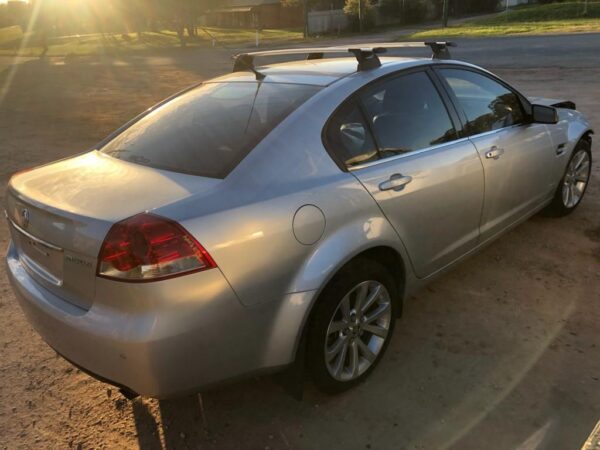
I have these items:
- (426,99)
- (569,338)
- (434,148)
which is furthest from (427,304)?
(426,99)

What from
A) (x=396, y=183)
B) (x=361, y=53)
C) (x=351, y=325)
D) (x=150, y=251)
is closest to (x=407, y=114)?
(x=361, y=53)

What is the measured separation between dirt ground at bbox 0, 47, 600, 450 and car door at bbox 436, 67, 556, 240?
0.50 meters

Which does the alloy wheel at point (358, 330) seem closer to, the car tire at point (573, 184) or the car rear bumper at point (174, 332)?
the car rear bumper at point (174, 332)

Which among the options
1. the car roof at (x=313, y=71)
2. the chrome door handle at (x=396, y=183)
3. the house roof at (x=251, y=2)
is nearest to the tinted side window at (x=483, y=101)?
the car roof at (x=313, y=71)

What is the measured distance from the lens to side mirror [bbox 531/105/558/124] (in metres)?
4.05

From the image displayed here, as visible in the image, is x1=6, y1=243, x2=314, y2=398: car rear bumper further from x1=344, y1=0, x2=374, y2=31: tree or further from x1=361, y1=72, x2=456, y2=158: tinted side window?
x1=344, y1=0, x2=374, y2=31: tree

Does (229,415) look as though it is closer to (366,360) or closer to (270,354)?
(270,354)

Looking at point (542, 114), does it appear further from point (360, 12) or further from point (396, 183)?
point (360, 12)

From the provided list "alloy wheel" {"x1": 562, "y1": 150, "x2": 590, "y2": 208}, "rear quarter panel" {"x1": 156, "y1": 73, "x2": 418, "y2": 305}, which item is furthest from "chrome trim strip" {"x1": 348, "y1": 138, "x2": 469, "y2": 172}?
"alloy wheel" {"x1": 562, "y1": 150, "x2": 590, "y2": 208}

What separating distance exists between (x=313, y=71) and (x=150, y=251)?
163cm

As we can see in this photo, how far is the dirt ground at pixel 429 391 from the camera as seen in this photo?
2562 millimetres

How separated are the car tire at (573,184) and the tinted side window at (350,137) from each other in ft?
8.38

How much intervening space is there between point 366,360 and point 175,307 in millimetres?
1242

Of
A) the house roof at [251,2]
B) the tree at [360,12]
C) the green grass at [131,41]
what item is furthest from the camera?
the house roof at [251,2]
